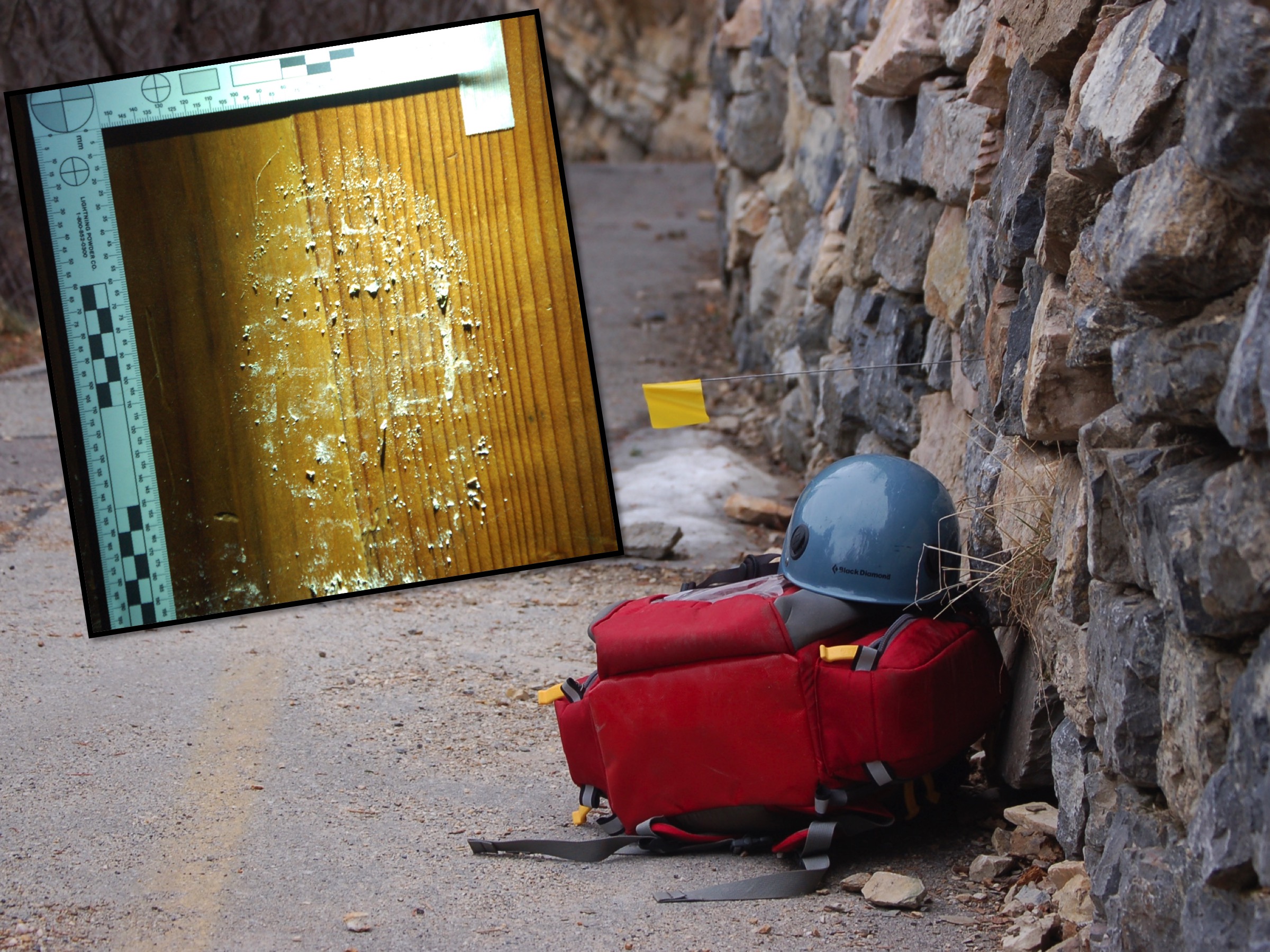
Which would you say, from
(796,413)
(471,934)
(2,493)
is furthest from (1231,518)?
(2,493)

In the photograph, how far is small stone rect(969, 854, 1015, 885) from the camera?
2543 millimetres

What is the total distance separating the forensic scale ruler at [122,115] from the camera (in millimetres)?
2941

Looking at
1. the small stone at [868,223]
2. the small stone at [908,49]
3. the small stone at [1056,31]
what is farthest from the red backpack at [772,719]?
the small stone at [868,223]

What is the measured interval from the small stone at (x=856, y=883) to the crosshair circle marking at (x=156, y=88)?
2514 mm

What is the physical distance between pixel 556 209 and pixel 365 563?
108 centimetres

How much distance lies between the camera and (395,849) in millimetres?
2664

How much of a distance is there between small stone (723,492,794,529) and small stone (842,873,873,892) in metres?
2.80

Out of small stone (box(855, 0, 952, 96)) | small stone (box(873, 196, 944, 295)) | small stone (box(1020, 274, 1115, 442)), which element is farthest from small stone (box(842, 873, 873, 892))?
small stone (box(855, 0, 952, 96))

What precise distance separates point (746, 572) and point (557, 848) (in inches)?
35.1

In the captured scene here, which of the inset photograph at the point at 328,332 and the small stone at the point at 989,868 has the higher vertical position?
the inset photograph at the point at 328,332

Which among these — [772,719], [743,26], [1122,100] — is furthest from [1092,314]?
[743,26]

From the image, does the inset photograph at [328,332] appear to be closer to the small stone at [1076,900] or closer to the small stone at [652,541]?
the small stone at [1076,900]

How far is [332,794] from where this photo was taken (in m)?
2.93

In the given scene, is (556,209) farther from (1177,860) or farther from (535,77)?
(1177,860)
